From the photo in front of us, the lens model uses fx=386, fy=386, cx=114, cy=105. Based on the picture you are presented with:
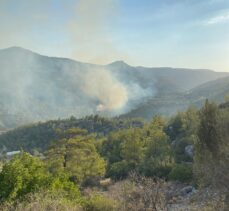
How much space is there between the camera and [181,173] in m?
35.3

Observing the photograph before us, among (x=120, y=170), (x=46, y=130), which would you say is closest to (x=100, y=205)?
(x=120, y=170)

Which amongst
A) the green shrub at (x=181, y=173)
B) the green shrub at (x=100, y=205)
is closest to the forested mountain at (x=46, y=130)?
the green shrub at (x=181, y=173)

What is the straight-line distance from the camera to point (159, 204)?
711 inches

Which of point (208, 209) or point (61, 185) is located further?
point (61, 185)

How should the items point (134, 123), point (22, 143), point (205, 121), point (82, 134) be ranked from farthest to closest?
point (22, 143) < point (134, 123) < point (82, 134) < point (205, 121)

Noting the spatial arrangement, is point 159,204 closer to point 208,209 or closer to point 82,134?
point 208,209

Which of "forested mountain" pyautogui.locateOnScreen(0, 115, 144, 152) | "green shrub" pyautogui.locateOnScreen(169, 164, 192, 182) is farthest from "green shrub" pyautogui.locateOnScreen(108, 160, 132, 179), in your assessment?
"forested mountain" pyautogui.locateOnScreen(0, 115, 144, 152)

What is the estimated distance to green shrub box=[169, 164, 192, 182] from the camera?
34562 mm

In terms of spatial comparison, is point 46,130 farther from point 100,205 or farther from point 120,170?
point 100,205

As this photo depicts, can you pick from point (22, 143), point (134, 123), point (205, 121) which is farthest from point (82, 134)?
point (22, 143)

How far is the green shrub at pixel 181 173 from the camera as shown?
34.6 meters

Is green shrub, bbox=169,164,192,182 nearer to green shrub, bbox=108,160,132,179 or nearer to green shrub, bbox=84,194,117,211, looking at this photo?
green shrub, bbox=108,160,132,179

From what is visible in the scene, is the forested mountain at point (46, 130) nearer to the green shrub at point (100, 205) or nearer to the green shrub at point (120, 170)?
the green shrub at point (120, 170)

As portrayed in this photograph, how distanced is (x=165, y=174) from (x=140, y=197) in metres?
21.6
